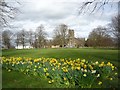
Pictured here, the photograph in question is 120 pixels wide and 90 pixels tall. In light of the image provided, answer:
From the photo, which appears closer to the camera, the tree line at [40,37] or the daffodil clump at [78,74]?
the daffodil clump at [78,74]

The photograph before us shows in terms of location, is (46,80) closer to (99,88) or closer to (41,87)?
(41,87)

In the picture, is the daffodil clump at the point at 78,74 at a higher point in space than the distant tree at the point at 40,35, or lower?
lower

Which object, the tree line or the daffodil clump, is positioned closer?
the daffodil clump

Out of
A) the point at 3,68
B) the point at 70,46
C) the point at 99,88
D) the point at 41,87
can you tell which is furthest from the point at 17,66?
the point at 70,46

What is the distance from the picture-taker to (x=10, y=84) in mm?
6613

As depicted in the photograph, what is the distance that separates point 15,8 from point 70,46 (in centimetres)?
484

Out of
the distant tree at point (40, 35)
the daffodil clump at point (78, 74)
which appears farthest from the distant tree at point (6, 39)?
the daffodil clump at point (78, 74)

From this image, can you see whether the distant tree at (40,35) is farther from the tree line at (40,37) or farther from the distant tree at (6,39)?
the distant tree at (6,39)

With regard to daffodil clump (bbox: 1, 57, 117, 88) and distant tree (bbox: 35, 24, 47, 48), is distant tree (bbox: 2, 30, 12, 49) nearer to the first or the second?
distant tree (bbox: 35, 24, 47, 48)

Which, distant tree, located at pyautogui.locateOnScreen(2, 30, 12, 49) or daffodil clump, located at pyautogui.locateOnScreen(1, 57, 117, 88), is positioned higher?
distant tree, located at pyautogui.locateOnScreen(2, 30, 12, 49)

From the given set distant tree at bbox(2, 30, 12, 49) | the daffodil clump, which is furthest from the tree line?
the daffodil clump

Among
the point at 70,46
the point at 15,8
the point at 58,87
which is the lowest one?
the point at 58,87

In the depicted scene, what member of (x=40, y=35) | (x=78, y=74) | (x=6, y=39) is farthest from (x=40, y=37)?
(x=78, y=74)

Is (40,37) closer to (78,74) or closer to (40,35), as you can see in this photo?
(40,35)
